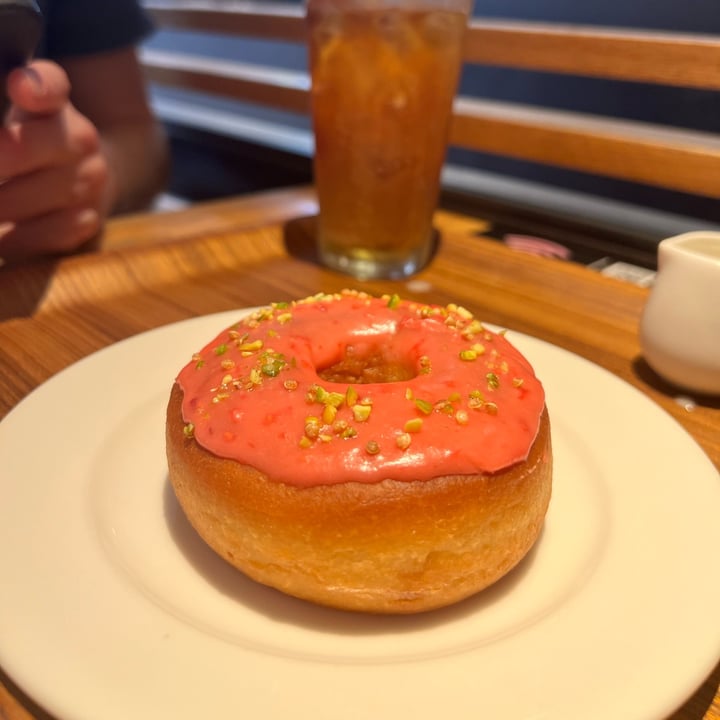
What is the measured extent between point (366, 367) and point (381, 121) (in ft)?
2.18

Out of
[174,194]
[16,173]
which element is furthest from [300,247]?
[174,194]

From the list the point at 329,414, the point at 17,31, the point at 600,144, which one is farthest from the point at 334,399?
the point at 600,144

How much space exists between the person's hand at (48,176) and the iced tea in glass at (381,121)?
48 centimetres

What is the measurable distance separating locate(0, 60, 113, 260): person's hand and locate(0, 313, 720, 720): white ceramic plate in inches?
23.5

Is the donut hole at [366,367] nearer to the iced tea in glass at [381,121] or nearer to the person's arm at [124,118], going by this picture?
the iced tea in glass at [381,121]

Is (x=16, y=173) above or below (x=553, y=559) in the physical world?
above

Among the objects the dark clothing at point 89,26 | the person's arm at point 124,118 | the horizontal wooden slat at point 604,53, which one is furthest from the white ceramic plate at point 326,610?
the dark clothing at point 89,26

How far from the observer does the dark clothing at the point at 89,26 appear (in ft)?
7.17

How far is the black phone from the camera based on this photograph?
93cm

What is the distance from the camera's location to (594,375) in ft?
3.30

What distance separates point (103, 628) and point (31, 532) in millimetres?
154

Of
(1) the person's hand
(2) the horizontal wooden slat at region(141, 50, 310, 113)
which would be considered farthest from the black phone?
(2) the horizontal wooden slat at region(141, 50, 310, 113)

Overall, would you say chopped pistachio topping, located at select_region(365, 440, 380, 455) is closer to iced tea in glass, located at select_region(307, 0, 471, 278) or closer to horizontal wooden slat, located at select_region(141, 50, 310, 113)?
iced tea in glass, located at select_region(307, 0, 471, 278)

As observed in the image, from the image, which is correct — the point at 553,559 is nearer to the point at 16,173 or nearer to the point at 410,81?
the point at 410,81
